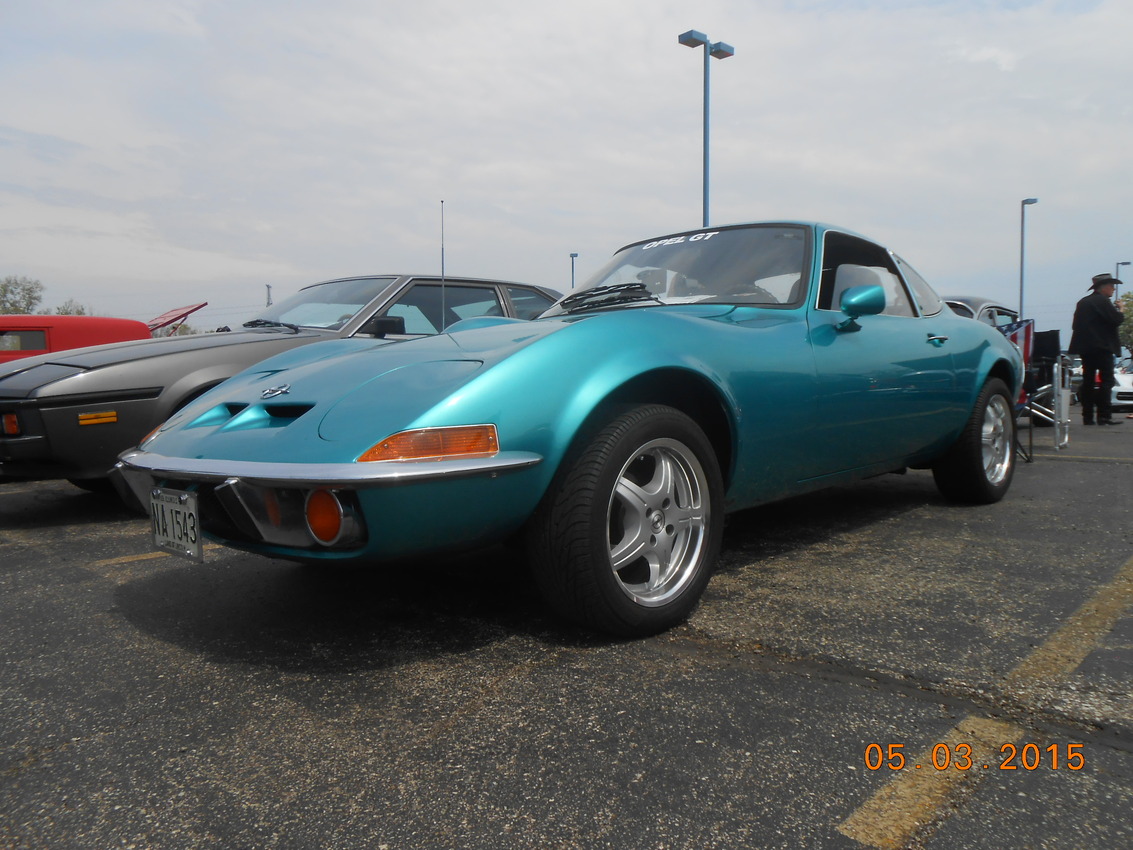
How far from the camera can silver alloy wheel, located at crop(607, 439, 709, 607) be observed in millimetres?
2330

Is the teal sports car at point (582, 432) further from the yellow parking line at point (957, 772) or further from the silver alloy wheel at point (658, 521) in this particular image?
the yellow parking line at point (957, 772)

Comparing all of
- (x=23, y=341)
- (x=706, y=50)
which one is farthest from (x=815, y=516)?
(x=706, y=50)

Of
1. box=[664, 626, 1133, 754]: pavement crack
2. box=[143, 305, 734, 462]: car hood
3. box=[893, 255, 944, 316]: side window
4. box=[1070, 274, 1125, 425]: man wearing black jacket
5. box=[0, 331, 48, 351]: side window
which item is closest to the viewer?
box=[664, 626, 1133, 754]: pavement crack

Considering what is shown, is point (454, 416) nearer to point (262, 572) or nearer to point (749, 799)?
point (749, 799)

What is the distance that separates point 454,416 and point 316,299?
3756 mm

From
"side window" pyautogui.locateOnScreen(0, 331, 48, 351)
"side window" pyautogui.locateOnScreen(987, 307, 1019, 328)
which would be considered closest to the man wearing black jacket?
"side window" pyautogui.locateOnScreen(987, 307, 1019, 328)

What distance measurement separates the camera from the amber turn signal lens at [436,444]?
1938mm

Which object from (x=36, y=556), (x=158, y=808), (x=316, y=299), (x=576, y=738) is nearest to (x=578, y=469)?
(x=576, y=738)

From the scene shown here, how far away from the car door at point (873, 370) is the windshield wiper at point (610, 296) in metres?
0.64

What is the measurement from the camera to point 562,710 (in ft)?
6.08

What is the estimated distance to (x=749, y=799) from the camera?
149 cm

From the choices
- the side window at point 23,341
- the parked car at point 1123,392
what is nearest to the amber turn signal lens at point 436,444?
the side window at point 23,341

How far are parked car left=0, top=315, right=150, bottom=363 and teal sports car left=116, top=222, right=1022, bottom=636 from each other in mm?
8415

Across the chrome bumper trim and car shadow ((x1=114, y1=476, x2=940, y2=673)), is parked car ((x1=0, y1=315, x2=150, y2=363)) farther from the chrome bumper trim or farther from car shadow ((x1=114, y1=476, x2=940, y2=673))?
the chrome bumper trim
